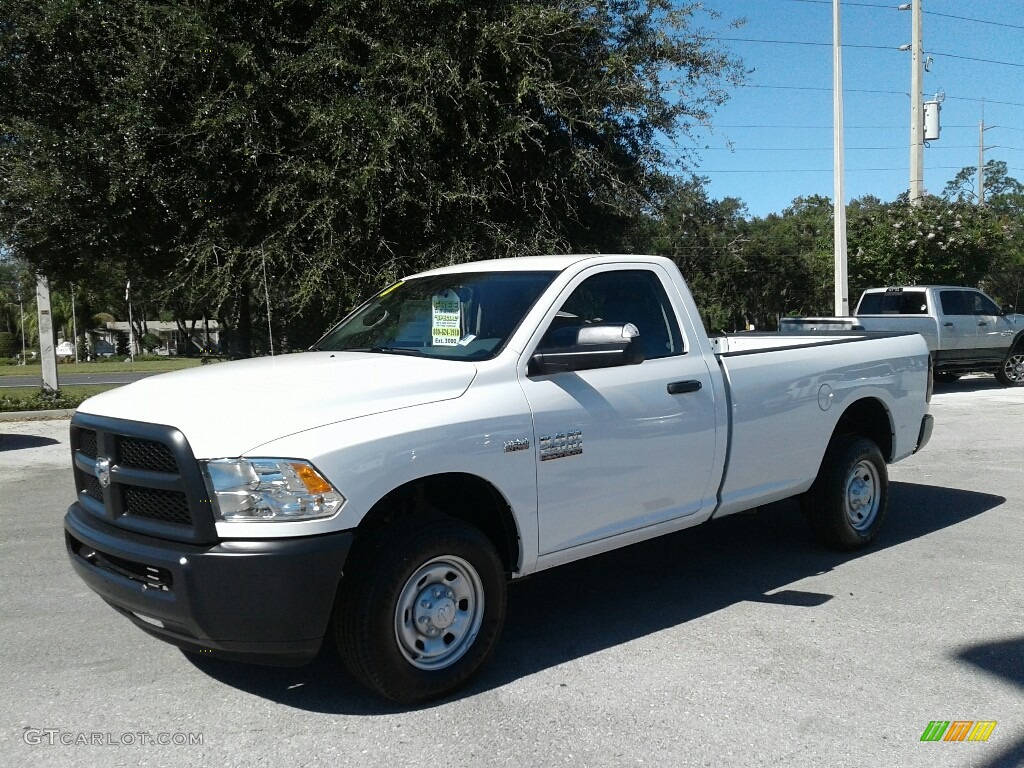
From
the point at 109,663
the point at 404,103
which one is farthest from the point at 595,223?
the point at 109,663

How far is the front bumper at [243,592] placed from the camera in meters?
3.42

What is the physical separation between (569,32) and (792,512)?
817 cm

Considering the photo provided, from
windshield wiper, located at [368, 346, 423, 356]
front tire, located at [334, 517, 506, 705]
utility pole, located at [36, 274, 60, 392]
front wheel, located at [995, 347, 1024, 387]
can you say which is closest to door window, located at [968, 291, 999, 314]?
front wheel, located at [995, 347, 1024, 387]

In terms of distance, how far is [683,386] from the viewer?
496cm

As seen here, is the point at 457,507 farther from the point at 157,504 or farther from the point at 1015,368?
the point at 1015,368

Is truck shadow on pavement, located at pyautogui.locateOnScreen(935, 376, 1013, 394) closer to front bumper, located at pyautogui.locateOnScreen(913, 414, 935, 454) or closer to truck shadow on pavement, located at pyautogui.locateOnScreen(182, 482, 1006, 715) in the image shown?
truck shadow on pavement, located at pyautogui.locateOnScreen(182, 482, 1006, 715)

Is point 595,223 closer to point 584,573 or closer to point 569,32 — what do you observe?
point 569,32

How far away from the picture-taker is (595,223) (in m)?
14.5

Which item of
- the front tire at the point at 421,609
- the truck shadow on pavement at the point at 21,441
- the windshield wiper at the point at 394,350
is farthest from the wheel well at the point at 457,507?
the truck shadow on pavement at the point at 21,441

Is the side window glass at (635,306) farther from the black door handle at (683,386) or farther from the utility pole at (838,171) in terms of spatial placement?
the utility pole at (838,171)

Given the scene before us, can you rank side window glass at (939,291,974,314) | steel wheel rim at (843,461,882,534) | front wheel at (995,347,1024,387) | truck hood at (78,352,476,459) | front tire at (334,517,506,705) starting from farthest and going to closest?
front wheel at (995,347,1024,387) < side window glass at (939,291,974,314) < steel wheel rim at (843,461,882,534) < front tire at (334,517,506,705) < truck hood at (78,352,476,459)

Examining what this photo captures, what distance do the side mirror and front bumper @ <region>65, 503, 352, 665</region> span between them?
1308 mm

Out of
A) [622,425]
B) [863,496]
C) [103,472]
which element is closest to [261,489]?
[103,472]

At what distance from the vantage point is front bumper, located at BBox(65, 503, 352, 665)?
3422 mm
